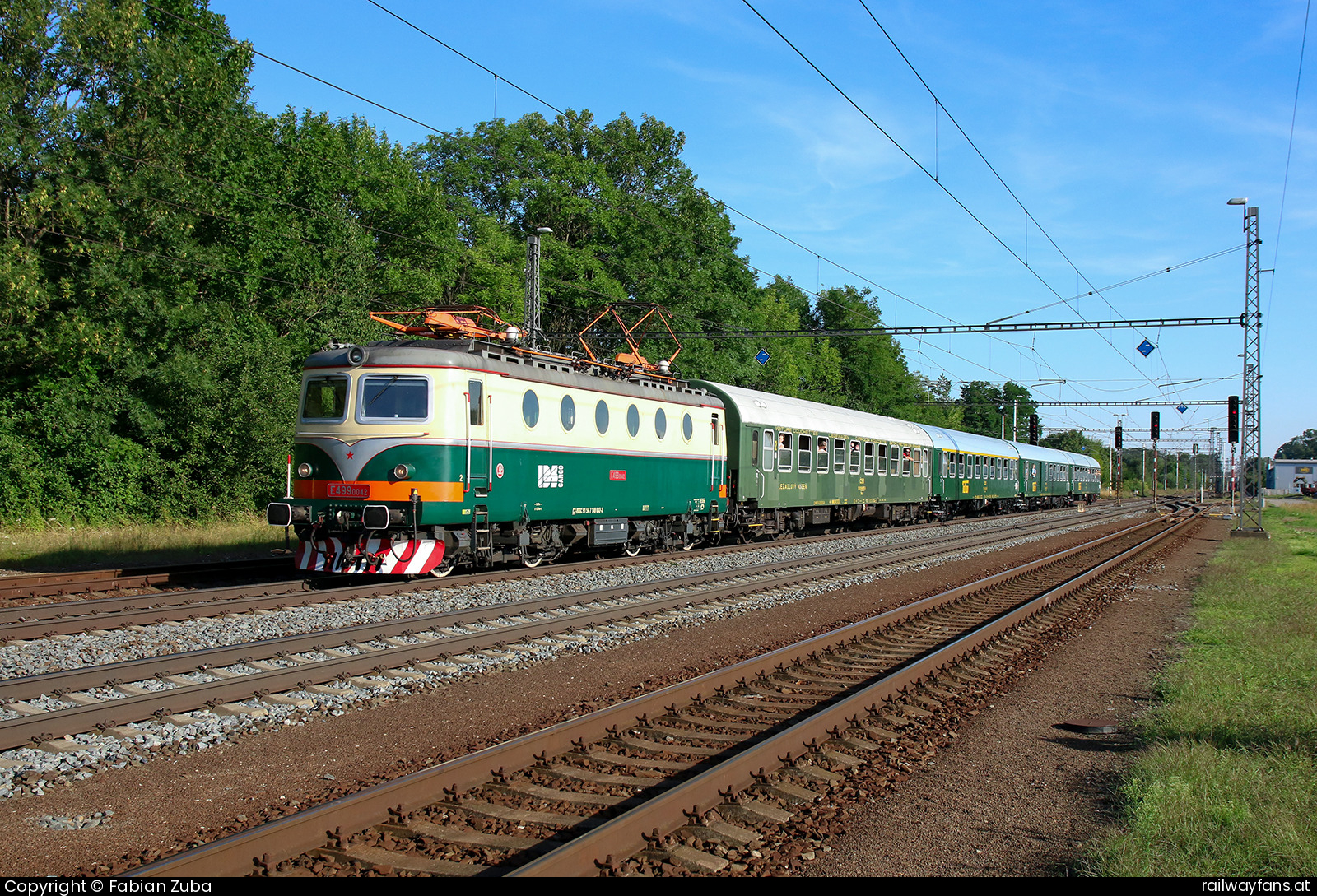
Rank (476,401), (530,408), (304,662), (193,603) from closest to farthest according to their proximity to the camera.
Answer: (304,662) < (193,603) < (476,401) < (530,408)

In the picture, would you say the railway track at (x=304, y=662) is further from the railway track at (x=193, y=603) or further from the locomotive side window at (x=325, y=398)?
the locomotive side window at (x=325, y=398)

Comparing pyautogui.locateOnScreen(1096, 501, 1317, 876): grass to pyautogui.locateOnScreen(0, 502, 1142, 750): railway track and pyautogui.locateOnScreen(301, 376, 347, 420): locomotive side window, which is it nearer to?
pyautogui.locateOnScreen(0, 502, 1142, 750): railway track

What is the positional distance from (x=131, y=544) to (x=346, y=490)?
31.7ft

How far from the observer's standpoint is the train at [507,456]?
1347cm

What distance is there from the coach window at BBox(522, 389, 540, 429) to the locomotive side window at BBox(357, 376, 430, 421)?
191 cm

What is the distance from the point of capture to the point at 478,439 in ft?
46.0

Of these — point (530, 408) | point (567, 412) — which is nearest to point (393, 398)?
point (530, 408)

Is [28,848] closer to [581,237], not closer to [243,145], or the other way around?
[243,145]

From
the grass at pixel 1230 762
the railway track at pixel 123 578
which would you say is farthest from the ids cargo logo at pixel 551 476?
the grass at pixel 1230 762

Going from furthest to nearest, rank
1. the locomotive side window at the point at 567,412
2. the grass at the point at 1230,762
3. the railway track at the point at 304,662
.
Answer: the locomotive side window at the point at 567,412
the railway track at the point at 304,662
the grass at the point at 1230,762

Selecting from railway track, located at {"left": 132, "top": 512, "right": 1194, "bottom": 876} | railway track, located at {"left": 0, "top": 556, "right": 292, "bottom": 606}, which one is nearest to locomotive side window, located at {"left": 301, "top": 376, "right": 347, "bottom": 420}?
railway track, located at {"left": 0, "top": 556, "right": 292, "bottom": 606}

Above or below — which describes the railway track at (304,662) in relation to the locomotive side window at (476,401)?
below

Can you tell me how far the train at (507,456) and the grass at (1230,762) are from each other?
945 cm

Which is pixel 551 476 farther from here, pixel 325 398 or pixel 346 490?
pixel 325 398
